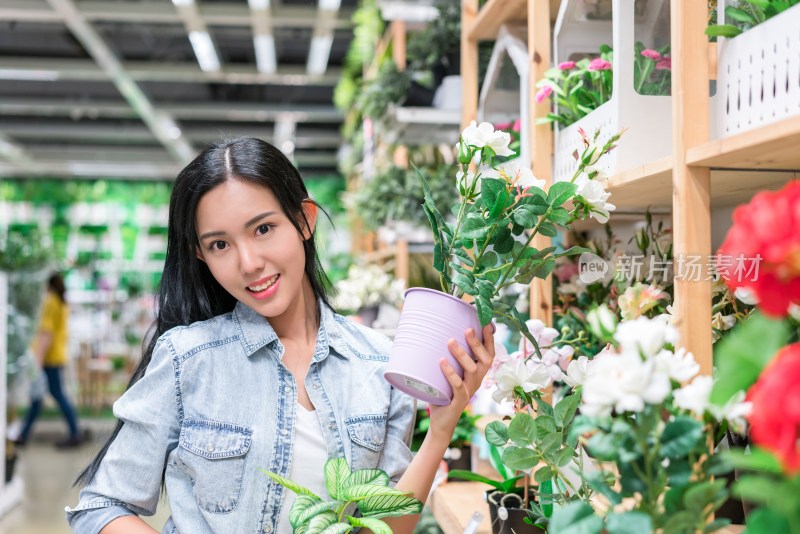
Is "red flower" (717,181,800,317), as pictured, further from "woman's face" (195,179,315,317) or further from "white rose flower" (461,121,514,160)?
"woman's face" (195,179,315,317)

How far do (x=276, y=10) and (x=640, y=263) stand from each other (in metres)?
5.40

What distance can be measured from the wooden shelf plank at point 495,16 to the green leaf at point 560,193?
969 mm

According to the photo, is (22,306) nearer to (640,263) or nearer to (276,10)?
(276,10)

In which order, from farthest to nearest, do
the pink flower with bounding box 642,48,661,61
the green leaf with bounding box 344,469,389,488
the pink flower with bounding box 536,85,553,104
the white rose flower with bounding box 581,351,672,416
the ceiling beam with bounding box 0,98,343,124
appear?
the ceiling beam with bounding box 0,98,343,124
the pink flower with bounding box 536,85,553,104
the pink flower with bounding box 642,48,661,61
the green leaf with bounding box 344,469,389,488
the white rose flower with bounding box 581,351,672,416

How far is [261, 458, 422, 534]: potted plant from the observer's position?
116cm

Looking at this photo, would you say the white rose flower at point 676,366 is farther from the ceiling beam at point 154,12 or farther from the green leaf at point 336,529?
the ceiling beam at point 154,12

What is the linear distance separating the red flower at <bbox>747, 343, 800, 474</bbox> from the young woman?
0.81 metres

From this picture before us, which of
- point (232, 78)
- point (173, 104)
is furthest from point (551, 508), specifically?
point (173, 104)

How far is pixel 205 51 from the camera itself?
280 inches

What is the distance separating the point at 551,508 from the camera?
4.56ft

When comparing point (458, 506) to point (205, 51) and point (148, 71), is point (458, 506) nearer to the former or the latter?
point (205, 51)

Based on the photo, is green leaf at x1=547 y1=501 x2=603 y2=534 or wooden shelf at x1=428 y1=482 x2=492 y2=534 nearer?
green leaf at x1=547 y1=501 x2=603 y2=534

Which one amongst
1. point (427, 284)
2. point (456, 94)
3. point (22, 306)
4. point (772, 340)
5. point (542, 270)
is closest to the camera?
point (772, 340)

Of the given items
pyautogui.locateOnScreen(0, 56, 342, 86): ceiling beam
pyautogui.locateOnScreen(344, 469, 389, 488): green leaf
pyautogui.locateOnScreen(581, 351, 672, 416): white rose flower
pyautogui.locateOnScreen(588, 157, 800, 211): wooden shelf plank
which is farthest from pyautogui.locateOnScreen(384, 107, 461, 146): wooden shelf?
pyautogui.locateOnScreen(0, 56, 342, 86): ceiling beam
